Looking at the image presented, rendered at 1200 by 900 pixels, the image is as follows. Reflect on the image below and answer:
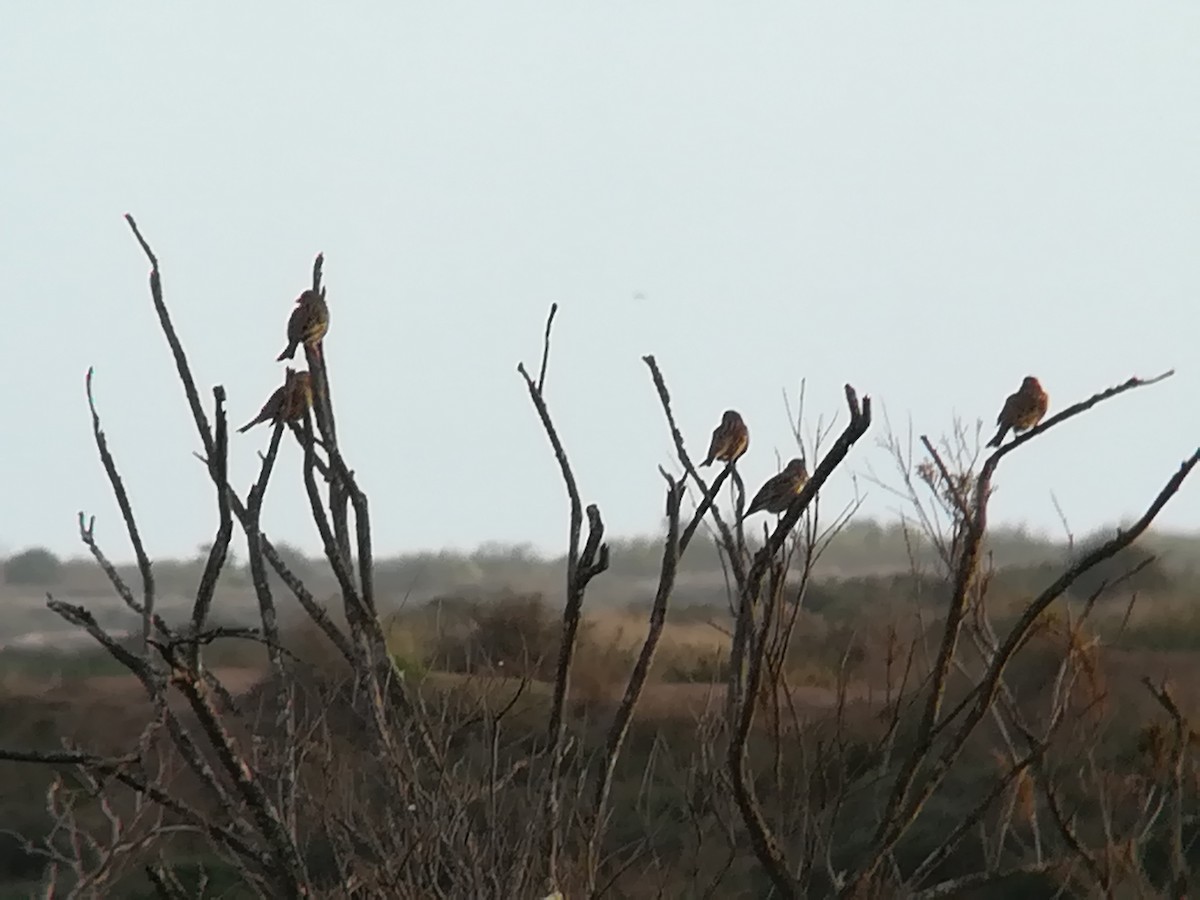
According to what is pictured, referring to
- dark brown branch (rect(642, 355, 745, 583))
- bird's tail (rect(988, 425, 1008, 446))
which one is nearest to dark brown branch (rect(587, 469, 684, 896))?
dark brown branch (rect(642, 355, 745, 583))

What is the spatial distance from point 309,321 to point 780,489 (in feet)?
4.21

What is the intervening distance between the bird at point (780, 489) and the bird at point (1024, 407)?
1146 millimetres

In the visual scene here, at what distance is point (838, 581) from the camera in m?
10.4

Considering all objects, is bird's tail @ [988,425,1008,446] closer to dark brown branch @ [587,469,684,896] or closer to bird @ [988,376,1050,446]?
bird @ [988,376,1050,446]

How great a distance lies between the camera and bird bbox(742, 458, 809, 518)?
3.78 meters

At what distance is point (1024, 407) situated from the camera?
4.91 meters

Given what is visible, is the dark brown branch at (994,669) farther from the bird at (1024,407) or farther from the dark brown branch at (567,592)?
the bird at (1024,407)

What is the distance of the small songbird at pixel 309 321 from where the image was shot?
9.82ft

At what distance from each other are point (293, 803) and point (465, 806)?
0.31 metres

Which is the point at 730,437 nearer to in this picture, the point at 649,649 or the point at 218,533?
the point at 649,649

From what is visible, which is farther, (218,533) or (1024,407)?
(1024,407)

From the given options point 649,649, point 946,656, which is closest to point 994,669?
point 946,656

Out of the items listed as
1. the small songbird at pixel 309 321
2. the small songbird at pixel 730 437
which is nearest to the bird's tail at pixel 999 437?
the small songbird at pixel 730 437

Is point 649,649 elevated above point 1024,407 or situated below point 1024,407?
below
